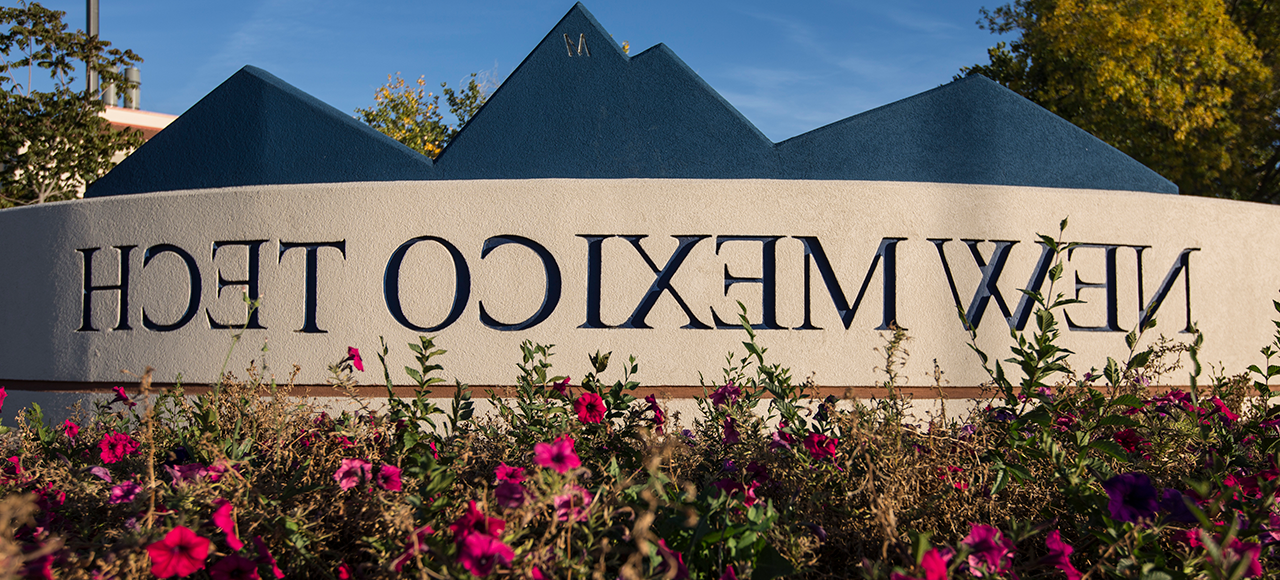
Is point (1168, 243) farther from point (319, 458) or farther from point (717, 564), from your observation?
point (319, 458)

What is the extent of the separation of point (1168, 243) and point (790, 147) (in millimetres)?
Result: 2419

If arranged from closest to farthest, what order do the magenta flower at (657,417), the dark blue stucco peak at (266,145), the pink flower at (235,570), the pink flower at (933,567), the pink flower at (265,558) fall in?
the pink flower at (933,567) < the pink flower at (235,570) < the pink flower at (265,558) < the magenta flower at (657,417) < the dark blue stucco peak at (266,145)

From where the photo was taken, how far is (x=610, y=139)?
548 centimetres

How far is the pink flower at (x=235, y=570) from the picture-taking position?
147 centimetres

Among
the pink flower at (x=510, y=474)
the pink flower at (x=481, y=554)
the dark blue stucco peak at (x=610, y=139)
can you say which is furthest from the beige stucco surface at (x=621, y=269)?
the pink flower at (x=481, y=554)

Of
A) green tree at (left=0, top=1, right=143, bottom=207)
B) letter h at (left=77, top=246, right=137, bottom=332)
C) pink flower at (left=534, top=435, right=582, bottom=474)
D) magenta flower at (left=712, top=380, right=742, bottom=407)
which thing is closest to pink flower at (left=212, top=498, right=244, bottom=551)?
pink flower at (left=534, top=435, right=582, bottom=474)

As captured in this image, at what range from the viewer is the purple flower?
1535mm

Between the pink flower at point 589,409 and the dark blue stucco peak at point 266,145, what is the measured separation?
335cm

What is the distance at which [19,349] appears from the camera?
4.96 metres

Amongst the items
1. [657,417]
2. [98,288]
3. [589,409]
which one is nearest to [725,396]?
[657,417]

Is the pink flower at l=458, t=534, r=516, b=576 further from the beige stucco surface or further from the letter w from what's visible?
the letter w

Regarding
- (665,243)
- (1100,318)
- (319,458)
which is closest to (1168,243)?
(1100,318)

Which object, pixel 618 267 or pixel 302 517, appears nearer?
pixel 302 517

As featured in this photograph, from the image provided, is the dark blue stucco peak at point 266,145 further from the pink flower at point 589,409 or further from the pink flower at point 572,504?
the pink flower at point 572,504
